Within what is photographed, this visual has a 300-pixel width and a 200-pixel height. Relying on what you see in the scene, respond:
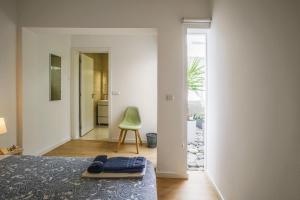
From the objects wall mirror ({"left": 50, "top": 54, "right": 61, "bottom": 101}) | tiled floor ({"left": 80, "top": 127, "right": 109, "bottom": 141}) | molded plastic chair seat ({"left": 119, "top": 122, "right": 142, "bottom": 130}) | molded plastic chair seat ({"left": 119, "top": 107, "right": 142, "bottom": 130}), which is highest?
wall mirror ({"left": 50, "top": 54, "right": 61, "bottom": 101})

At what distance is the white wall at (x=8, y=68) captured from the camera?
9.92 ft

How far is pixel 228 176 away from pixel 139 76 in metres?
3.20

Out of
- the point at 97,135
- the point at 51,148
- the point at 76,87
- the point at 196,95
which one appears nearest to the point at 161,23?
the point at 196,95

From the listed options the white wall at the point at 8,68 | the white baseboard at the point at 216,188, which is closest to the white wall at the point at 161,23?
the white wall at the point at 8,68

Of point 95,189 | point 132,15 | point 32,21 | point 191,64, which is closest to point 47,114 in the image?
point 32,21

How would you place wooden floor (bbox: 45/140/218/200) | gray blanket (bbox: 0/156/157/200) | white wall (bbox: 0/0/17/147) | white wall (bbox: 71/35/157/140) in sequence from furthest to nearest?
white wall (bbox: 71/35/157/140) → white wall (bbox: 0/0/17/147) → wooden floor (bbox: 45/140/218/200) → gray blanket (bbox: 0/156/157/200)

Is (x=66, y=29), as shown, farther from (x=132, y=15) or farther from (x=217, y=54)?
(x=217, y=54)

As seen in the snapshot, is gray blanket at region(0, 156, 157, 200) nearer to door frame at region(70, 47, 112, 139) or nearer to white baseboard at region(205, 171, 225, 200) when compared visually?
white baseboard at region(205, 171, 225, 200)

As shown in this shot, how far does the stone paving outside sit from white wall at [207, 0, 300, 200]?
2.98ft

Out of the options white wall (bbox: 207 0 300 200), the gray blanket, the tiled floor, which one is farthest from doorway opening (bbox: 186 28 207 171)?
the gray blanket

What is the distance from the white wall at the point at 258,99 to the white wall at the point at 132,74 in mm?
2411

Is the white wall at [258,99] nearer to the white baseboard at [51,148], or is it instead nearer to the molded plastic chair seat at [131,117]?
the molded plastic chair seat at [131,117]

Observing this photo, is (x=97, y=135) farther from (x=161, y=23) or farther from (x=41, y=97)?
(x=161, y=23)

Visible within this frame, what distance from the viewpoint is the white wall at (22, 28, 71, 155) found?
3482mm
